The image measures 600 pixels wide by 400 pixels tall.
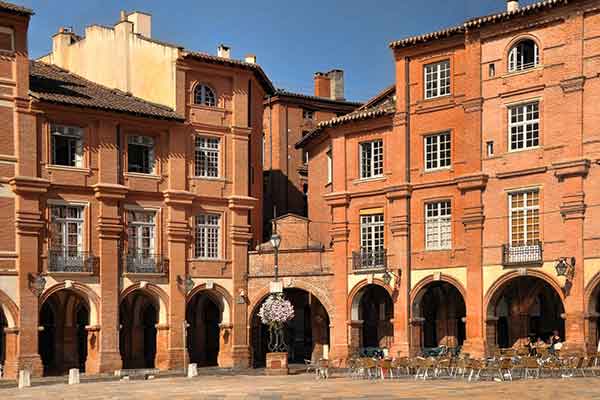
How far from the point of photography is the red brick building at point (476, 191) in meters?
39.4

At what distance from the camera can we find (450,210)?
43219mm

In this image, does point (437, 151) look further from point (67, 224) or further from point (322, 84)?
point (322, 84)

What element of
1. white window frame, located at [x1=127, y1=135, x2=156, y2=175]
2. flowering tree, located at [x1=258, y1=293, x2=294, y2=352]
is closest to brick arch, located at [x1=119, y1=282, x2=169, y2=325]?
white window frame, located at [x1=127, y1=135, x2=156, y2=175]

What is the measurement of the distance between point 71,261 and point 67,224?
162 centimetres

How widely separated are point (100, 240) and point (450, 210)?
48.8 ft

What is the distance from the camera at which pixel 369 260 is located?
45.2 m

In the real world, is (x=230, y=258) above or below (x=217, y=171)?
below


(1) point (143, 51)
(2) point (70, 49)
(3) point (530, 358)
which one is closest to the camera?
(3) point (530, 358)

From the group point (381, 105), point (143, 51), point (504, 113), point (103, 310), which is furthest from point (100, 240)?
point (504, 113)

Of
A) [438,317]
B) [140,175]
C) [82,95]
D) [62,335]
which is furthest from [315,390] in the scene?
[82,95]

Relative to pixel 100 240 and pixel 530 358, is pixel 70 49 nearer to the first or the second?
pixel 100 240

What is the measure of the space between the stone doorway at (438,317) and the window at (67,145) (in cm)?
1566

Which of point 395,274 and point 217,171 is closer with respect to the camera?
point 395,274

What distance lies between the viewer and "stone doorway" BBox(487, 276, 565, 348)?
4172 cm
